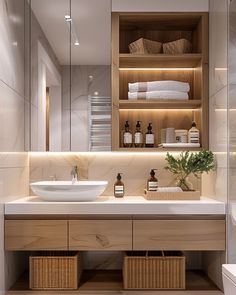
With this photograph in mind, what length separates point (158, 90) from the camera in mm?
3484

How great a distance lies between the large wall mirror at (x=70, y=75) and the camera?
3.48m

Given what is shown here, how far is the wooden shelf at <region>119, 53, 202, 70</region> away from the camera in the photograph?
3470 mm

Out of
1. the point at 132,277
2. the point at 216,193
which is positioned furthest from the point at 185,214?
the point at 132,277

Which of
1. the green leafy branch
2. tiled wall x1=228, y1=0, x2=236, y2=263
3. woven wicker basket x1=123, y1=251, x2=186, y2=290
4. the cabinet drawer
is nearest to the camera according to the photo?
tiled wall x1=228, y1=0, x2=236, y2=263

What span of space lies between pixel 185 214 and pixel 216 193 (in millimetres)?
384

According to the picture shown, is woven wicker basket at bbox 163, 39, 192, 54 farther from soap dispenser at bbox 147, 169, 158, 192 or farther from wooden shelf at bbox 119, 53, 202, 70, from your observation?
soap dispenser at bbox 147, 169, 158, 192

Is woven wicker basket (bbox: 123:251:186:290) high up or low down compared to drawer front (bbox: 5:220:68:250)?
down

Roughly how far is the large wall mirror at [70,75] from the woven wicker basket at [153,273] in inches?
39.0

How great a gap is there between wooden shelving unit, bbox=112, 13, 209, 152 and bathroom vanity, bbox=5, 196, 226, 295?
27.6 inches

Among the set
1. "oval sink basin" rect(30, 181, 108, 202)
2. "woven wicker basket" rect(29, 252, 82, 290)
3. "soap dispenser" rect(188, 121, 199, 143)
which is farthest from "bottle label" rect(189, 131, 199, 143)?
"woven wicker basket" rect(29, 252, 82, 290)

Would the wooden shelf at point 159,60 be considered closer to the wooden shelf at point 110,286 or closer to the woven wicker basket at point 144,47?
the woven wicker basket at point 144,47

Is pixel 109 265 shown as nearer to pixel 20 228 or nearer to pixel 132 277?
pixel 132 277

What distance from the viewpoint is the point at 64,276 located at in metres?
3.07

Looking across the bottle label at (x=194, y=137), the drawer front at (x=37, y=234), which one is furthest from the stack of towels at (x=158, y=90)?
the drawer front at (x=37, y=234)
